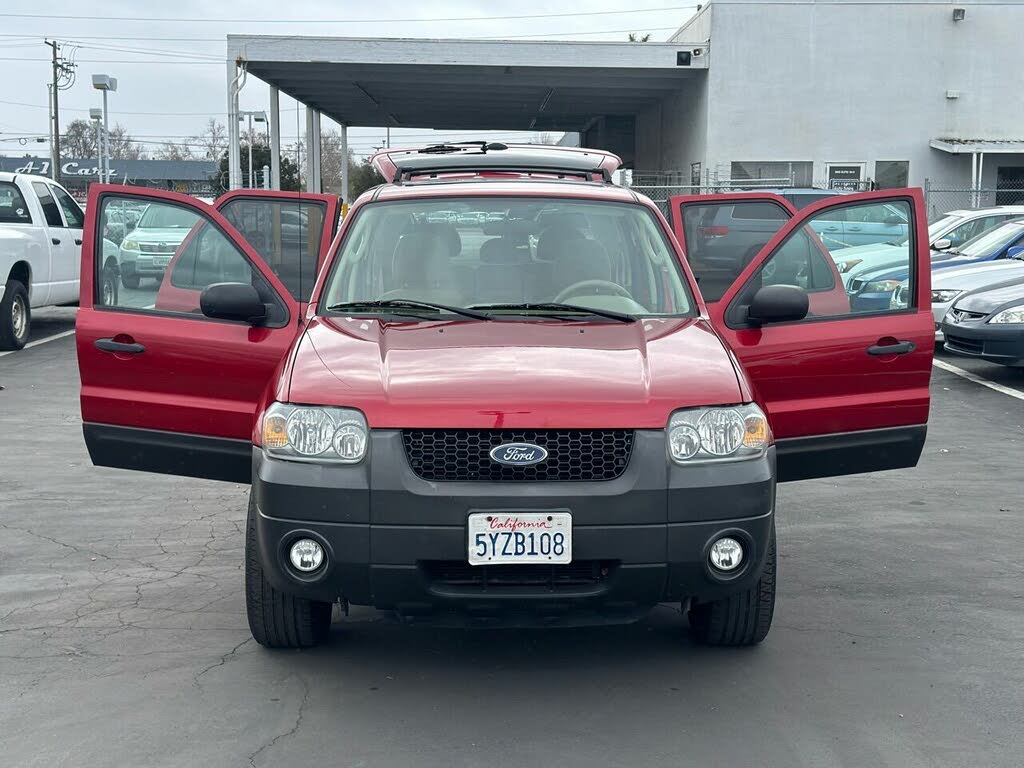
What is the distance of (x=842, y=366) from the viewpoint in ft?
18.6

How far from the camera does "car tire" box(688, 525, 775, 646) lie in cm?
483

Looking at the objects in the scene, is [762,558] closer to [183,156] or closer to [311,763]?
[311,763]

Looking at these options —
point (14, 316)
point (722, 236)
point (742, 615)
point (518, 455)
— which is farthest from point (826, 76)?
point (518, 455)

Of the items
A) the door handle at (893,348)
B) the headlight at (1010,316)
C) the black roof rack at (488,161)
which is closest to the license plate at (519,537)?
the door handle at (893,348)

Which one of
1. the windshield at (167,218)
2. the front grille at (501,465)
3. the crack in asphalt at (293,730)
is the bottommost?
the crack in asphalt at (293,730)

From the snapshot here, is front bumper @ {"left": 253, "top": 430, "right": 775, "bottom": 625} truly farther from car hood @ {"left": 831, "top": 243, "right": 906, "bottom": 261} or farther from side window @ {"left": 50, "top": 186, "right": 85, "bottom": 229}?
side window @ {"left": 50, "top": 186, "right": 85, "bottom": 229}

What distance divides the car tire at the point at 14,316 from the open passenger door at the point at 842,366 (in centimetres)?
1093

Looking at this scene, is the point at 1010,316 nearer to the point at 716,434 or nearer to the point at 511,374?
the point at 716,434

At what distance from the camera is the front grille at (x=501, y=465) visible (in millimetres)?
4207

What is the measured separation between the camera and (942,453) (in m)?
9.31

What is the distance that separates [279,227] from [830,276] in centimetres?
274

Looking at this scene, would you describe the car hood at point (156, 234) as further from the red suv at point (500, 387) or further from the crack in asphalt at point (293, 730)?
the crack in asphalt at point (293, 730)

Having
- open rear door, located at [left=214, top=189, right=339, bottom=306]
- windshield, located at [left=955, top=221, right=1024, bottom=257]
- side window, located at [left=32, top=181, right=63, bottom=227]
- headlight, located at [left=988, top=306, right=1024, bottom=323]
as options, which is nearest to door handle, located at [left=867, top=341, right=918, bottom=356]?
open rear door, located at [left=214, top=189, right=339, bottom=306]

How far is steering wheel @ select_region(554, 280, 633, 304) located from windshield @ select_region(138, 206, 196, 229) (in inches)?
67.5
